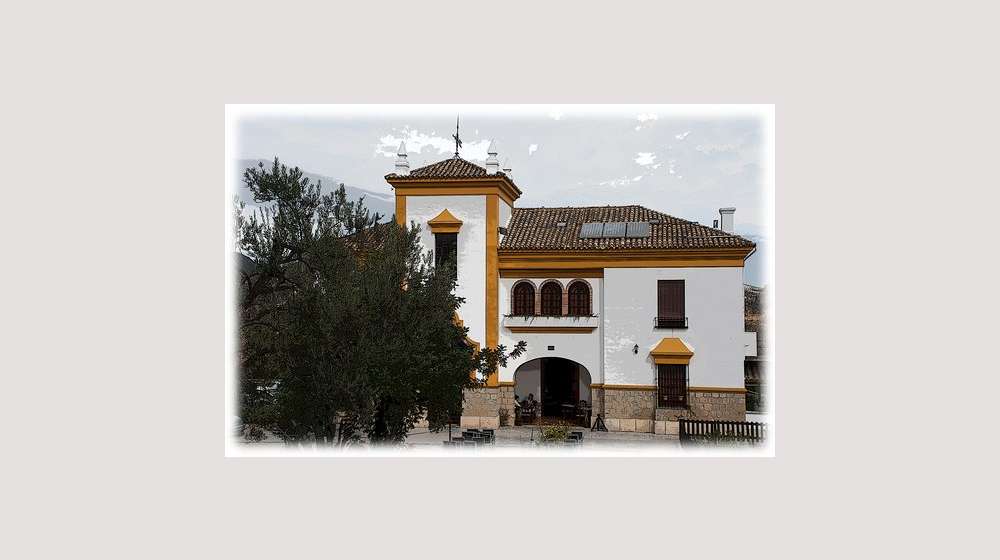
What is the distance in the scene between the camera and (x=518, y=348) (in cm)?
1488

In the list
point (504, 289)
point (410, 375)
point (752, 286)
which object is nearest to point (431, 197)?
point (504, 289)

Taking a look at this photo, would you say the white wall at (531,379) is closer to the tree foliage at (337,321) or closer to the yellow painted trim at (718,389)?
the yellow painted trim at (718,389)

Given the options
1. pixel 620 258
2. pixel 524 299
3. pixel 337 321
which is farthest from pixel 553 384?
pixel 337 321

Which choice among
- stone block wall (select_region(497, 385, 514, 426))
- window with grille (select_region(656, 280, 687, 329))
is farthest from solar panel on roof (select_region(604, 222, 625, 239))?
stone block wall (select_region(497, 385, 514, 426))

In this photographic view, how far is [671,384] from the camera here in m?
19.2

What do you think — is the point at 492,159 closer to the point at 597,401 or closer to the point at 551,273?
the point at 551,273

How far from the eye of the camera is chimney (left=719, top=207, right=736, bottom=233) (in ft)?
65.3

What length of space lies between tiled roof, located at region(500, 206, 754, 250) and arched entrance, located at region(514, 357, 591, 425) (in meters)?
3.68

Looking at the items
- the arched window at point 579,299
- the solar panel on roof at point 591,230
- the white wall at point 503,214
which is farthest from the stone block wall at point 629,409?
the white wall at point 503,214

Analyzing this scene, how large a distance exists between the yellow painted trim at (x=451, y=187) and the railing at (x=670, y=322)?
5477mm

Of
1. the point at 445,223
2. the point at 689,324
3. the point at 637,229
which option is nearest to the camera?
the point at 689,324

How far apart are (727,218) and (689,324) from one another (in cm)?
324

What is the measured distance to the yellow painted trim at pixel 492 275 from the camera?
19500 millimetres

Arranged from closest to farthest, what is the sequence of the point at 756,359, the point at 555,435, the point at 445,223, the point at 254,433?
the point at 254,433, the point at 555,435, the point at 445,223, the point at 756,359
